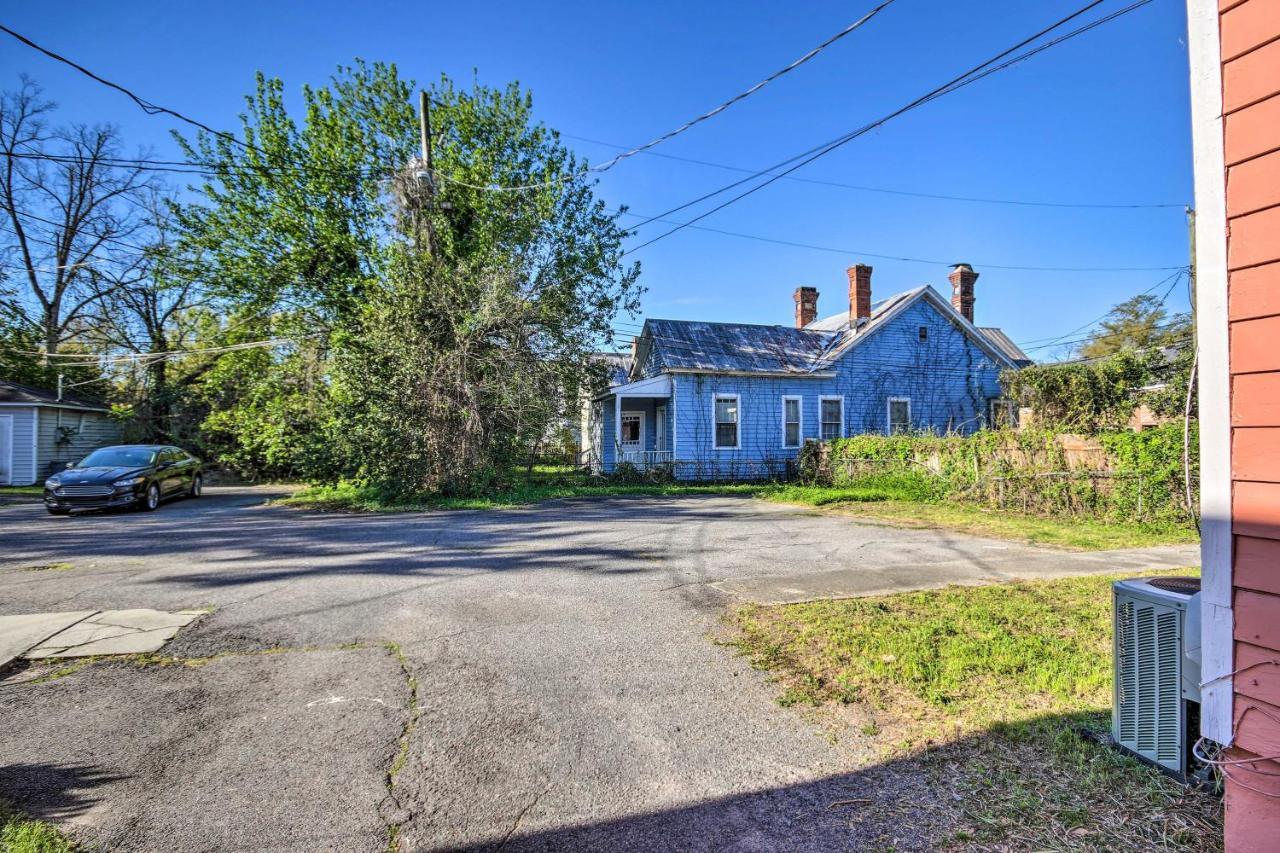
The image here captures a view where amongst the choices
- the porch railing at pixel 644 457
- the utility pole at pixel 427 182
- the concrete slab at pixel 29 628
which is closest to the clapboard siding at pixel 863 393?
the porch railing at pixel 644 457

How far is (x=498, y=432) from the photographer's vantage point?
15.2 metres

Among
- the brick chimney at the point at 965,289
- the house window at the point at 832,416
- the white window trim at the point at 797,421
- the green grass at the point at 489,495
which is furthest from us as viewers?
the brick chimney at the point at 965,289

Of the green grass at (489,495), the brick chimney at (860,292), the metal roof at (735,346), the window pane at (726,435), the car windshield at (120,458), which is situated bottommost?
the green grass at (489,495)

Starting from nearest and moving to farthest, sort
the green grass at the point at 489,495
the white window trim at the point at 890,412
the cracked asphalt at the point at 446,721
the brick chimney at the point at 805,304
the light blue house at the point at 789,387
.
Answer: the cracked asphalt at the point at 446,721
the green grass at the point at 489,495
the light blue house at the point at 789,387
the white window trim at the point at 890,412
the brick chimney at the point at 805,304

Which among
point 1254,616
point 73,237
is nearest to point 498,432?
point 1254,616

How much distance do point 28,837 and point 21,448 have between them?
26.1m

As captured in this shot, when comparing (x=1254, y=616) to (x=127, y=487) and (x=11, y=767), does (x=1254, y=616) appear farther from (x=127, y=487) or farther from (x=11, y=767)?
(x=127, y=487)

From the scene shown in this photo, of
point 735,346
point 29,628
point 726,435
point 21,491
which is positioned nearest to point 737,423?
point 726,435

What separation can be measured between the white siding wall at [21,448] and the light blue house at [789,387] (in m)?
18.9

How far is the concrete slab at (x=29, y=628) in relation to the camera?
14.2ft

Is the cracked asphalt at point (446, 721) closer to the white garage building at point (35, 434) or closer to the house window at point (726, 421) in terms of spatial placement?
the house window at point (726, 421)

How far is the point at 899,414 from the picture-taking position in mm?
22219

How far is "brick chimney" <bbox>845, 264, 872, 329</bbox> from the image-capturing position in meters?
22.5

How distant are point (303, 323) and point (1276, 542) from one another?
70.2 ft
